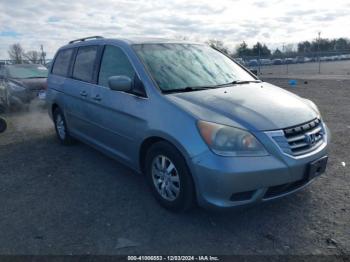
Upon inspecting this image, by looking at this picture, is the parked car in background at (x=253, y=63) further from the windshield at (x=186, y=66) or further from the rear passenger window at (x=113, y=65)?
the rear passenger window at (x=113, y=65)

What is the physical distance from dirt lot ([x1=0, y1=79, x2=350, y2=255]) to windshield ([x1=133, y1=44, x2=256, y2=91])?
1.44 m

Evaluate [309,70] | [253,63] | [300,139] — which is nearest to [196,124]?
[300,139]

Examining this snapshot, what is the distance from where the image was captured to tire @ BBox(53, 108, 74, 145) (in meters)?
5.88

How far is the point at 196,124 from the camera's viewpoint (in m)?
2.98

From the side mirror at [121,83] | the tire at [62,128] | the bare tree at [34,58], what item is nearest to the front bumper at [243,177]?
the side mirror at [121,83]

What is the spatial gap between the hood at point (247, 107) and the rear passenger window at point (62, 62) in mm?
3061

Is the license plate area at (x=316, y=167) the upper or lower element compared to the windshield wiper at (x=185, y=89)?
lower

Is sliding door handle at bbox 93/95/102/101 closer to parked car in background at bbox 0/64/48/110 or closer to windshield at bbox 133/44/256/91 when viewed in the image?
windshield at bbox 133/44/256/91

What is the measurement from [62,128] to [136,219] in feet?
10.7

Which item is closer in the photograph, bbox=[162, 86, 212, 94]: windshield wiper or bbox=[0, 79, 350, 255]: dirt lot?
bbox=[0, 79, 350, 255]: dirt lot

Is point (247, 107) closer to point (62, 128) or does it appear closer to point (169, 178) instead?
point (169, 178)

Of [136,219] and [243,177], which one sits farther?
[136,219]

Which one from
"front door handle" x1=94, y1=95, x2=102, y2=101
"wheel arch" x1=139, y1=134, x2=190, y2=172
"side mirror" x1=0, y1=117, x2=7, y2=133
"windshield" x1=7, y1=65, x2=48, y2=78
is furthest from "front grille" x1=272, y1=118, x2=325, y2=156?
"windshield" x1=7, y1=65, x2=48, y2=78

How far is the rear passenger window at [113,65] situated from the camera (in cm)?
398
